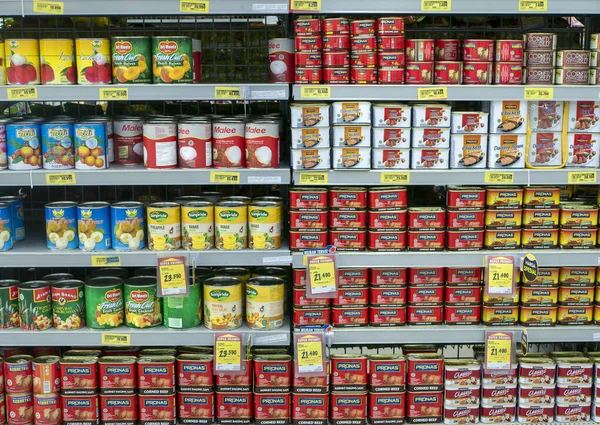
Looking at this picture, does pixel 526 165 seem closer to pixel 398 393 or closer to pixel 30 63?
pixel 398 393

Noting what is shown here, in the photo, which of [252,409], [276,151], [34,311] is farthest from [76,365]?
[276,151]

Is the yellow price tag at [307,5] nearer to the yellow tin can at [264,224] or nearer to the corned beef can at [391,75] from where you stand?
the corned beef can at [391,75]

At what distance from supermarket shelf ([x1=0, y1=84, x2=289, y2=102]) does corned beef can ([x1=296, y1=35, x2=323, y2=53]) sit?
0.17 meters

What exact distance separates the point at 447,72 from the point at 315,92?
0.57 metres

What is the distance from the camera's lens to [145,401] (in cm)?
308

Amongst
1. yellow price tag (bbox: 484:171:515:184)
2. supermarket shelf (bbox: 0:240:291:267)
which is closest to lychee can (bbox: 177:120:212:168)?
supermarket shelf (bbox: 0:240:291:267)

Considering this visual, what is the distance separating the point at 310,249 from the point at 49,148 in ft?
3.96

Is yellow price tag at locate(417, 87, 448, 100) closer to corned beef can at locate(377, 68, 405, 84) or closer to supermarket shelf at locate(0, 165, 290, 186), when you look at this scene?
corned beef can at locate(377, 68, 405, 84)

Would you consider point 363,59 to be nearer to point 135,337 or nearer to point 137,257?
point 137,257

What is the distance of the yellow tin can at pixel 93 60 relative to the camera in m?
2.94

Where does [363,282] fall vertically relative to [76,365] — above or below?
above

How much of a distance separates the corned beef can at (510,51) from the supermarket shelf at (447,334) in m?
1.17

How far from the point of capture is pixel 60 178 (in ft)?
9.80

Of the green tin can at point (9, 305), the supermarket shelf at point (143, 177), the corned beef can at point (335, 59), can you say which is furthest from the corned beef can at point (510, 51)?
the green tin can at point (9, 305)
